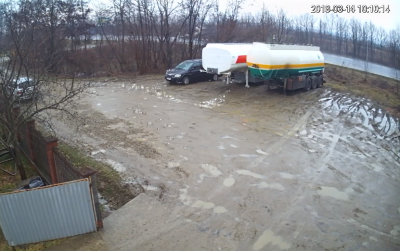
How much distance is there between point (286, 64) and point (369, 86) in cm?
928

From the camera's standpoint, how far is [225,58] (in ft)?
56.3

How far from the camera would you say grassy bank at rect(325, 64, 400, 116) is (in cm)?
1652

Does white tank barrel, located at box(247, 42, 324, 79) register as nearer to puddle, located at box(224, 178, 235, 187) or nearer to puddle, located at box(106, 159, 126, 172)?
puddle, located at box(224, 178, 235, 187)

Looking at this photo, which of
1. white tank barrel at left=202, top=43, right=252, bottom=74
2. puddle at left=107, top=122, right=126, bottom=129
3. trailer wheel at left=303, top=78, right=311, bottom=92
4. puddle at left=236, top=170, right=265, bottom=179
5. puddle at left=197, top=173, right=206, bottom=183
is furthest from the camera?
trailer wheel at left=303, top=78, right=311, bottom=92

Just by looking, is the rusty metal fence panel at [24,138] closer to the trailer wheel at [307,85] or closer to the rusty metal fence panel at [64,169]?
the rusty metal fence panel at [64,169]

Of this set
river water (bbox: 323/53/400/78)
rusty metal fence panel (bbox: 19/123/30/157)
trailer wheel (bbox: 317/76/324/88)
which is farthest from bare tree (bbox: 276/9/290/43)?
rusty metal fence panel (bbox: 19/123/30/157)

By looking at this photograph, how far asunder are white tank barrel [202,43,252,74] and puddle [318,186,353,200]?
11174 millimetres

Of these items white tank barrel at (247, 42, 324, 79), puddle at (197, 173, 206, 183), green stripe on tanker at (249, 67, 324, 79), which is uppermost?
white tank barrel at (247, 42, 324, 79)

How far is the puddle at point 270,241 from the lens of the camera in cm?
511

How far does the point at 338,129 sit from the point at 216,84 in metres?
9.79

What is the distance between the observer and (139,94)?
17.1 m

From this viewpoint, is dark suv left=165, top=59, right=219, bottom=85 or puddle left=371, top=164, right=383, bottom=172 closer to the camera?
puddle left=371, top=164, right=383, bottom=172

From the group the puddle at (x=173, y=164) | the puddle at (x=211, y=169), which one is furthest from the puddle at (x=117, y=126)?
the puddle at (x=211, y=169)

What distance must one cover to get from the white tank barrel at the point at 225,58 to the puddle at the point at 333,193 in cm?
1117
